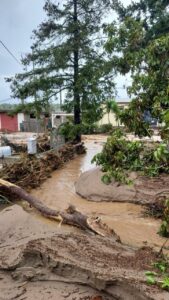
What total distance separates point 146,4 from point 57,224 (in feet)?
53.7

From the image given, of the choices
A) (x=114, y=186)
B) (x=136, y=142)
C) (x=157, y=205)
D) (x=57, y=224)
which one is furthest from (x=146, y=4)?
(x=136, y=142)

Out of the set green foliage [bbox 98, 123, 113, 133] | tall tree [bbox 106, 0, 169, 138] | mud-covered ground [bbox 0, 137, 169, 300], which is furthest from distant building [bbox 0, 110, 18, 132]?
tall tree [bbox 106, 0, 169, 138]

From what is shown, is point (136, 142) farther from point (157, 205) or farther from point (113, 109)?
point (157, 205)

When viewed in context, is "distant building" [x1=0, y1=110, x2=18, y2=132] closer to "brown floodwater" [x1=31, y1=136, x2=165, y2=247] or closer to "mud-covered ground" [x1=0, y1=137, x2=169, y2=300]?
"brown floodwater" [x1=31, y1=136, x2=165, y2=247]

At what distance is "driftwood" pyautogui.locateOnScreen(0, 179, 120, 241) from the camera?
30.3 ft

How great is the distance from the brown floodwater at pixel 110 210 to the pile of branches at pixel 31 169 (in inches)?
12.9

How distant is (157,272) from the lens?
20.4 feet

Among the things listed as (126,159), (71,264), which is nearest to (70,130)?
(71,264)

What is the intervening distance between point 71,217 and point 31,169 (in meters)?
5.80

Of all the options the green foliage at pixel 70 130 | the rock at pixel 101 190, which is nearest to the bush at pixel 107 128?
the green foliage at pixel 70 130

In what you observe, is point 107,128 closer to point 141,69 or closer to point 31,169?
point 31,169

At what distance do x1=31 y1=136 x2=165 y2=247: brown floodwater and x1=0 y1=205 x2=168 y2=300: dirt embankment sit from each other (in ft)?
5.87

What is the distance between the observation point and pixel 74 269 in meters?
6.63

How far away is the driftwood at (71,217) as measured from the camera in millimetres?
9242
